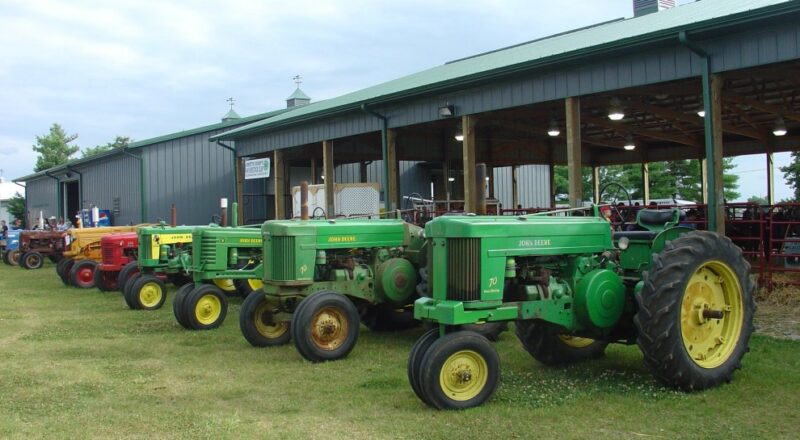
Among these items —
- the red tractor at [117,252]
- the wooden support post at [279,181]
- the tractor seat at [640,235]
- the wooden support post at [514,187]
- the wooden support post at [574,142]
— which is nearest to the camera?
the tractor seat at [640,235]

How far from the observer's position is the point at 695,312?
5156 millimetres

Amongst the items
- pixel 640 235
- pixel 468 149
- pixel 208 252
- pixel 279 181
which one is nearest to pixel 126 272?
pixel 208 252

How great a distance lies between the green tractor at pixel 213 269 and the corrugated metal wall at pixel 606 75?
4.57m

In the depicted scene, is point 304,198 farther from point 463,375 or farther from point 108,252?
point 108,252

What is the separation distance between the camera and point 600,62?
1016cm

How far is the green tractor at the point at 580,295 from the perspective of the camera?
4777mm

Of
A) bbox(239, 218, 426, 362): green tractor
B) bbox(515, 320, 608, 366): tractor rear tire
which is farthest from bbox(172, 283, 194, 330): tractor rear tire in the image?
bbox(515, 320, 608, 366): tractor rear tire

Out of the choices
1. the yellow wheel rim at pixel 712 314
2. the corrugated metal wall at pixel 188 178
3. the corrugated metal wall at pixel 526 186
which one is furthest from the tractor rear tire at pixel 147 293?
the corrugated metal wall at pixel 526 186

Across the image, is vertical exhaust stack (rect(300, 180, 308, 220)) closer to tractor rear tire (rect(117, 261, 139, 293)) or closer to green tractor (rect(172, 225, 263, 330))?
green tractor (rect(172, 225, 263, 330))

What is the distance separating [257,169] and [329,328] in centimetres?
1159

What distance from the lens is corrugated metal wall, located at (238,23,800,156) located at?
8305 millimetres

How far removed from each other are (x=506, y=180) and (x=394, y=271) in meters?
18.6

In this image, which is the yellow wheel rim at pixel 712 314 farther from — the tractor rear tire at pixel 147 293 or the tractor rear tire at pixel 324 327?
the tractor rear tire at pixel 147 293

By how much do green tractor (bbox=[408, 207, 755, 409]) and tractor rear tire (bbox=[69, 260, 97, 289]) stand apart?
11.7 meters
